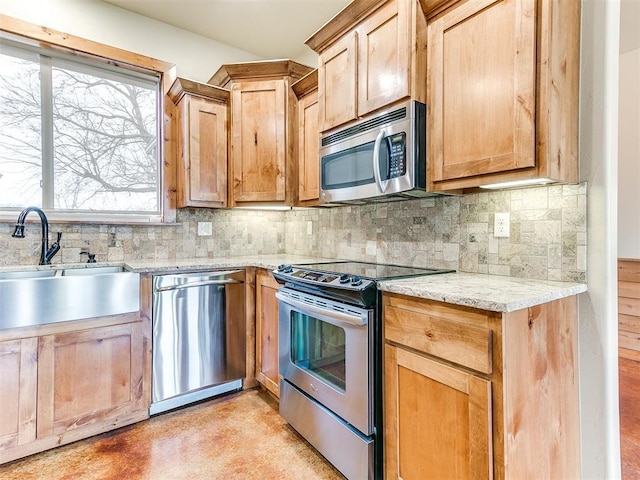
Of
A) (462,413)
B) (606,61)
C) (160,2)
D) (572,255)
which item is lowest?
(462,413)

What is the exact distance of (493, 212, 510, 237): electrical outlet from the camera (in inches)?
65.2

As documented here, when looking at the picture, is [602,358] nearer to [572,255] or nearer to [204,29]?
[572,255]

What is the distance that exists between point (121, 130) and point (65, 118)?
34 cm

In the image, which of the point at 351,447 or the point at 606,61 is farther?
the point at 351,447

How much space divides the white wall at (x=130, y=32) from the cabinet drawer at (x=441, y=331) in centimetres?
257

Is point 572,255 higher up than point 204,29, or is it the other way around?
point 204,29

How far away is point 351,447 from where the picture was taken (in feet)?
5.10

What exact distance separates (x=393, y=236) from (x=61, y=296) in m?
1.86

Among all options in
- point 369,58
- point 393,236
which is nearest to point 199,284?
point 393,236

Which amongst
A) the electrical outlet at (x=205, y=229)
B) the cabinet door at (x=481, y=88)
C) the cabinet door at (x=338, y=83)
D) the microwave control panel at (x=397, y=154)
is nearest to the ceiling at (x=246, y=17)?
the cabinet door at (x=338, y=83)

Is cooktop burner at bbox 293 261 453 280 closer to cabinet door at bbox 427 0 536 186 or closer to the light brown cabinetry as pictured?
cabinet door at bbox 427 0 536 186

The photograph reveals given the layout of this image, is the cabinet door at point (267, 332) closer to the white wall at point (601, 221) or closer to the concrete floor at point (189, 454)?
the concrete floor at point (189, 454)

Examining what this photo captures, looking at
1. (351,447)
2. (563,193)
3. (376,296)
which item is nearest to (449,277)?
(376,296)

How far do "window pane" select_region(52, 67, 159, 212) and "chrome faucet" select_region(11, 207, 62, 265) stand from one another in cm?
37
